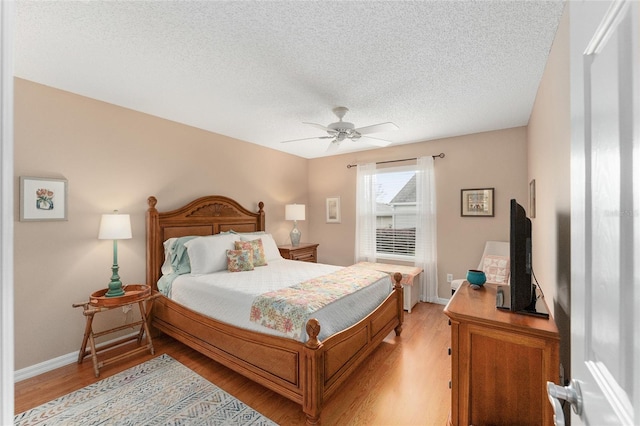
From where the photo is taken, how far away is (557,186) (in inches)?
69.2

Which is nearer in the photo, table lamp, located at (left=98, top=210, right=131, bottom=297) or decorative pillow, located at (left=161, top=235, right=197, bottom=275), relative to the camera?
table lamp, located at (left=98, top=210, right=131, bottom=297)

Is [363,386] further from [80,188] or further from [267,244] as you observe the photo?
[80,188]

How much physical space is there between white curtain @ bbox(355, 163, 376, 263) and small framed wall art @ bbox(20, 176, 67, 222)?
391cm

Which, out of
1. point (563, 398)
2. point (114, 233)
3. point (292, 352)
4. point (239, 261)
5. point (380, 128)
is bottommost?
point (292, 352)

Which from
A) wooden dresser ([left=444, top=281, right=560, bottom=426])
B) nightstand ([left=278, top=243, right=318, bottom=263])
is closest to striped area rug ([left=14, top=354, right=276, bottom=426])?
wooden dresser ([left=444, top=281, right=560, bottom=426])

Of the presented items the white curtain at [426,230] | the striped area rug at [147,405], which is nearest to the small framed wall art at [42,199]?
the striped area rug at [147,405]

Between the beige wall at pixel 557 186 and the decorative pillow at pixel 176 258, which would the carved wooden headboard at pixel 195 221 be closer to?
the decorative pillow at pixel 176 258

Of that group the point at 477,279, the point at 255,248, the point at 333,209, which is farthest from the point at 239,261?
the point at 333,209

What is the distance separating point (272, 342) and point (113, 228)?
1.92 m

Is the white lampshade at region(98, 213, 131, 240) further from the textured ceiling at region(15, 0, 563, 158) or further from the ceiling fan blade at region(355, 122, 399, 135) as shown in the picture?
the ceiling fan blade at region(355, 122, 399, 135)

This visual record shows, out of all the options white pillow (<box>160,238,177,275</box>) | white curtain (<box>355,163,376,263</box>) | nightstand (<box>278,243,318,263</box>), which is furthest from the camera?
white curtain (<box>355,163,376,263</box>)

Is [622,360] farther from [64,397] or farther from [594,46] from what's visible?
[64,397]

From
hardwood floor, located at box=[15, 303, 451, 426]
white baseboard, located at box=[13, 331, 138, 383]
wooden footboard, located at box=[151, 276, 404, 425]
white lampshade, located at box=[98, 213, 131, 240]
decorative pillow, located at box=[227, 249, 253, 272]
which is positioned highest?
white lampshade, located at box=[98, 213, 131, 240]

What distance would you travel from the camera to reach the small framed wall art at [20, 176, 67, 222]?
2373 millimetres
